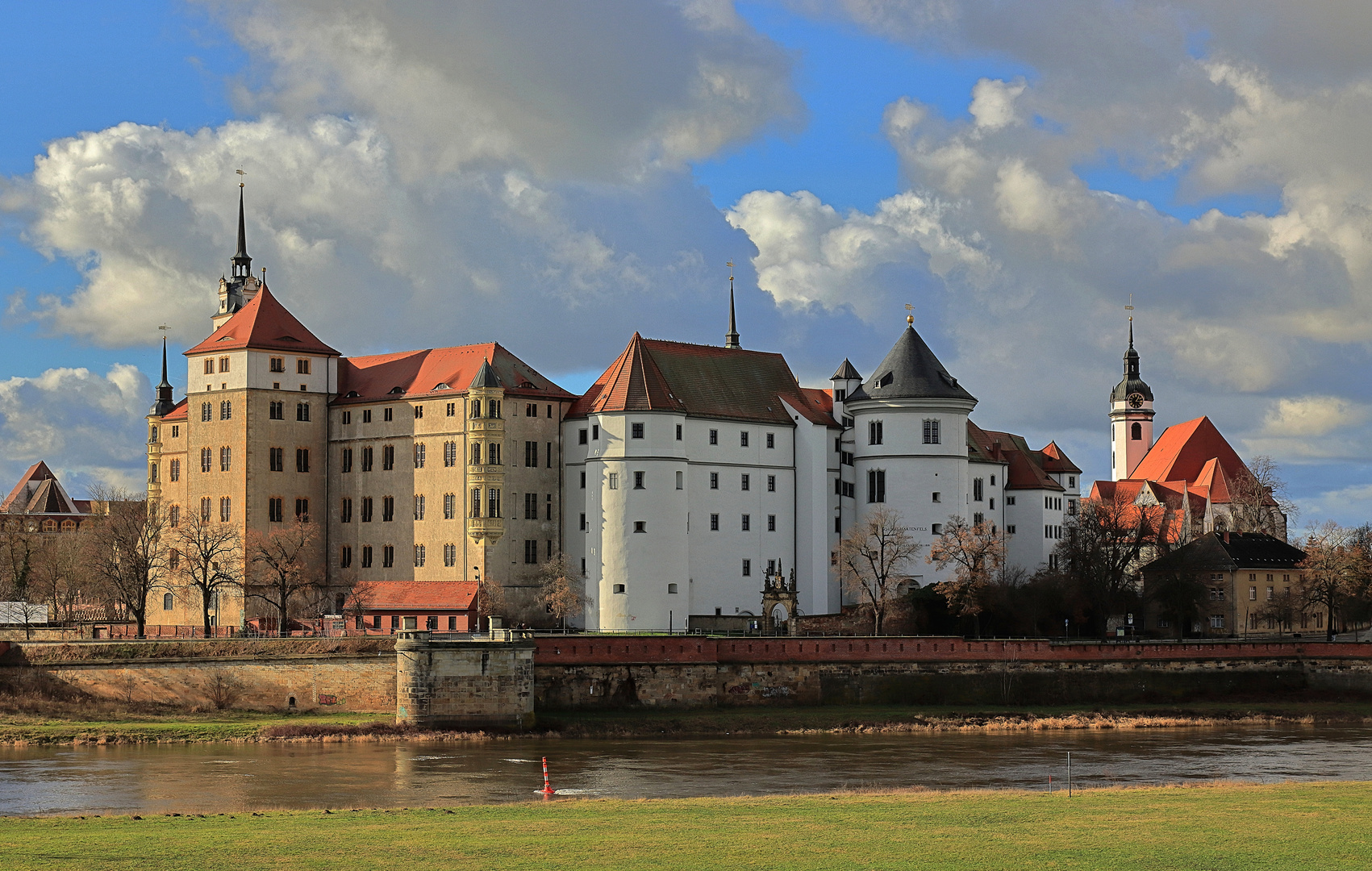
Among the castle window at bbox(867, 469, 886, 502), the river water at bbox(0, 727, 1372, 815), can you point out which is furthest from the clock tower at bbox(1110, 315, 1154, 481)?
the river water at bbox(0, 727, 1372, 815)

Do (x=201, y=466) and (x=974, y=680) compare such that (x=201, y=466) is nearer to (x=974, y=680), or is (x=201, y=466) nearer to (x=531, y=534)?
(x=531, y=534)

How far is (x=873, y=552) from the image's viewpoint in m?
97.5

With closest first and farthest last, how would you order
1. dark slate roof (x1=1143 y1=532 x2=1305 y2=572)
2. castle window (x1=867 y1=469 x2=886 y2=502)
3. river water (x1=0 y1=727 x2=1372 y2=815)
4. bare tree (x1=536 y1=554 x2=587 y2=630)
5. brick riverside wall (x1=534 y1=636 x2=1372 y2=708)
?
river water (x1=0 y1=727 x2=1372 y2=815), brick riverside wall (x1=534 y1=636 x2=1372 y2=708), bare tree (x1=536 y1=554 x2=587 y2=630), castle window (x1=867 y1=469 x2=886 y2=502), dark slate roof (x1=1143 y1=532 x2=1305 y2=572)

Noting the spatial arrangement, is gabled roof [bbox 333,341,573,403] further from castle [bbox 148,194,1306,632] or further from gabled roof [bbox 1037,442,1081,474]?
gabled roof [bbox 1037,442,1081,474]

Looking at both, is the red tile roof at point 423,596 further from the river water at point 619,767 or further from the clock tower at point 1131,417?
the clock tower at point 1131,417

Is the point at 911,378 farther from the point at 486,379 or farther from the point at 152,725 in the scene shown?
the point at 152,725

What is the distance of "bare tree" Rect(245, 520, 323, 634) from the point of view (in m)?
94.7

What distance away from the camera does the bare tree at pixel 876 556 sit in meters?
96.8

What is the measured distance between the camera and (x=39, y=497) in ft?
549

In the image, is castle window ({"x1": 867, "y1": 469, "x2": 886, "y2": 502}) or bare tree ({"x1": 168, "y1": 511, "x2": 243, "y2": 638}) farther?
castle window ({"x1": 867, "y1": 469, "x2": 886, "y2": 502})

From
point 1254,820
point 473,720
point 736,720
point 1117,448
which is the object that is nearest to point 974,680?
point 736,720

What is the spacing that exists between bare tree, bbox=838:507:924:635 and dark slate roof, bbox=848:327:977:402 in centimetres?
736

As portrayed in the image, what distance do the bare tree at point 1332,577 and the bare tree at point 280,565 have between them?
5905 centimetres

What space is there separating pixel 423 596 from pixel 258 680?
20.8 meters
